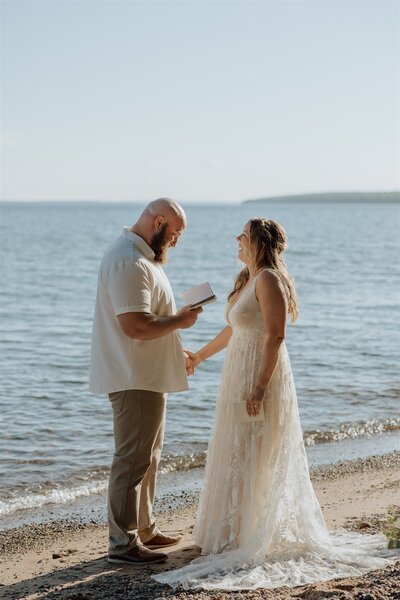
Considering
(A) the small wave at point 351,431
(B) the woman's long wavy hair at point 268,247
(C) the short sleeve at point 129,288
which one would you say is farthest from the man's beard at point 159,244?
(A) the small wave at point 351,431

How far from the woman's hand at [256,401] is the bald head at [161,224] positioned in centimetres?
105

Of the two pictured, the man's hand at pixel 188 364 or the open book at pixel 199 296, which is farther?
the man's hand at pixel 188 364

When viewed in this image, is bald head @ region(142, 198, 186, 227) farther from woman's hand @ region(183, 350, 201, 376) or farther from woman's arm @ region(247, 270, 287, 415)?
woman's hand @ region(183, 350, 201, 376)

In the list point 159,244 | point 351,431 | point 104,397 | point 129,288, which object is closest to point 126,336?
point 129,288

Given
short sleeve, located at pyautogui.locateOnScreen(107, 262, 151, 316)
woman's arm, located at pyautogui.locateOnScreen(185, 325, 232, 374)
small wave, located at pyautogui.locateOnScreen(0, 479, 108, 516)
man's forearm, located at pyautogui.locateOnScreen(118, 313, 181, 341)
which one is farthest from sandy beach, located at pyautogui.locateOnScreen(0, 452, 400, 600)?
short sleeve, located at pyautogui.locateOnScreen(107, 262, 151, 316)

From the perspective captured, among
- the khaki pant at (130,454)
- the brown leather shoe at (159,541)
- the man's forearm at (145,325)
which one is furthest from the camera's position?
the brown leather shoe at (159,541)

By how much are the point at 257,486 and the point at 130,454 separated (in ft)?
2.71

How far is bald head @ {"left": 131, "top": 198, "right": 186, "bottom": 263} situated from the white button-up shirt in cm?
6

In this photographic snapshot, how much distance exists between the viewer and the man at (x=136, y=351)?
548cm

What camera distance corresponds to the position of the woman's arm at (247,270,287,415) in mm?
5551

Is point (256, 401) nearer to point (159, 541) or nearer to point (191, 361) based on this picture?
point (191, 361)

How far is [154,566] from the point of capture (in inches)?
222

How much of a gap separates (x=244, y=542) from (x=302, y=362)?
9.45 m

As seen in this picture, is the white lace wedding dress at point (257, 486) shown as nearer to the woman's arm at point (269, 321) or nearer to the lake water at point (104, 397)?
the woman's arm at point (269, 321)
